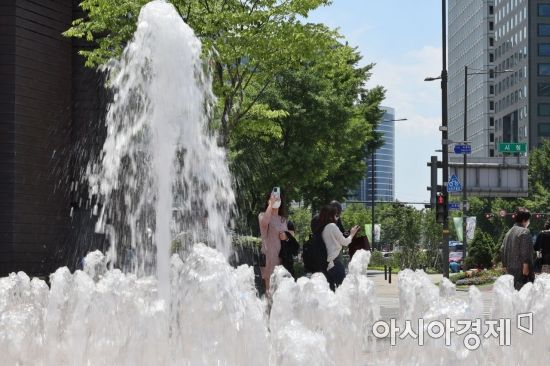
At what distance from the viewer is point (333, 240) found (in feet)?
41.6

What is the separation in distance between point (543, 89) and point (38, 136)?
383ft

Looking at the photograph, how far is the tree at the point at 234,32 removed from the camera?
67.8 ft

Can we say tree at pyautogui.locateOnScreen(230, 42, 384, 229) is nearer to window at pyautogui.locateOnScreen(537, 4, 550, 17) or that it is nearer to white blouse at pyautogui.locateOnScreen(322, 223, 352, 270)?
white blouse at pyautogui.locateOnScreen(322, 223, 352, 270)

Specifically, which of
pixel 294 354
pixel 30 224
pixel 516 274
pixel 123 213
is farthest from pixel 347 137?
pixel 294 354

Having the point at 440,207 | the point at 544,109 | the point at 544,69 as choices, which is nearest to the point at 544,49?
the point at 544,69

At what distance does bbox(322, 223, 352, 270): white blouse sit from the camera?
41.4 feet

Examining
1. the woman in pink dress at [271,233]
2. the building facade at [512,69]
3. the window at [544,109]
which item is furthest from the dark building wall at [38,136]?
the window at [544,109]

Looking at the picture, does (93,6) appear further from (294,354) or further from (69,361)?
(294,354)

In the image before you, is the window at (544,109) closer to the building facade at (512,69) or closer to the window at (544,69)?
the building facade at (512,69)

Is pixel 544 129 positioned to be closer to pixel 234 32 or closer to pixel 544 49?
pixel 544 49

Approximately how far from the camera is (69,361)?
26.2ft

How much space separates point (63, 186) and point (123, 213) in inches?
73.0

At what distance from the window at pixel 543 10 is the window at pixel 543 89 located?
9801 millimetres

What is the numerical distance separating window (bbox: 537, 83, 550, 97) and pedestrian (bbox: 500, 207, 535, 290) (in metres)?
126
